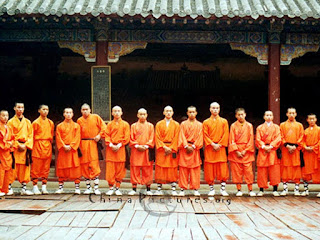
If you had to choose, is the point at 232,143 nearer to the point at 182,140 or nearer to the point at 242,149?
the point at 242,149

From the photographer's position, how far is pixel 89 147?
8172 mm

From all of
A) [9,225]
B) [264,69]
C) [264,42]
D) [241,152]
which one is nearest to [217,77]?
[264,69]

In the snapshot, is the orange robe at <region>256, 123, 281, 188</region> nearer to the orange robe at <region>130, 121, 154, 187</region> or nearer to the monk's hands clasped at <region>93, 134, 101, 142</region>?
the orange robe at <region>130, 121, 154, 187</region>

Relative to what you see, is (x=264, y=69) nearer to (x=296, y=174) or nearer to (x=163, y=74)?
(x=163, y=74)

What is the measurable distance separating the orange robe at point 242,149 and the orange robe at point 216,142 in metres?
0.14

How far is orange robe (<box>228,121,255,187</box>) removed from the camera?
798 centimetres

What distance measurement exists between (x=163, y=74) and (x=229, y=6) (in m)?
4.61

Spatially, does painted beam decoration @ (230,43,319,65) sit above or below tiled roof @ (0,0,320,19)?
below

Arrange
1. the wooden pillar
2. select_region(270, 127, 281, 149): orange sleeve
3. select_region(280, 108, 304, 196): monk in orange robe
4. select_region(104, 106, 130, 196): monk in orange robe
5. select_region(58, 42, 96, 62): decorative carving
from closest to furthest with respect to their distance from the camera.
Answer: select_region(270, 127, 281, 149): orange sleeve < select_region(104, 106, 130, 196): monk in orange robe < select_region(280, 108, 304, 196): monk in orange robe < the wooden pillar < select_region(58, 42, 96, 62): decorative carving

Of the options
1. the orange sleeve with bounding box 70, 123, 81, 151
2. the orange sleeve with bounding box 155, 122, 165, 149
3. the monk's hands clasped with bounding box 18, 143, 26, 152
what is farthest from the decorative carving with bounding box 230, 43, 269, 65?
the monk's hands clasped with bounding box 18, 143, 26, 152

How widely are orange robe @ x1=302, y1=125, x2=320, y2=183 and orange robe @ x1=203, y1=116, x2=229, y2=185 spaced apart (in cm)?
161

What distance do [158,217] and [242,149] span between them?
8.49ft

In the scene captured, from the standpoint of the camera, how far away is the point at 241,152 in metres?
7.95

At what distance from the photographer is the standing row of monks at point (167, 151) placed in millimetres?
7957
